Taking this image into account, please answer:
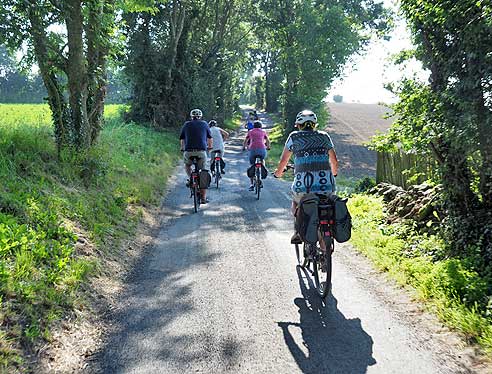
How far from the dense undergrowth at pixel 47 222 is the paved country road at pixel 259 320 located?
68 centimetres

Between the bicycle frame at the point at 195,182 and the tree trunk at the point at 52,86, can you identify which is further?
the bicycle frame at the point at 195,182

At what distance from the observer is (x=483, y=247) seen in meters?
5.35

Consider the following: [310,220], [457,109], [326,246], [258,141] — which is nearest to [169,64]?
[258,141]

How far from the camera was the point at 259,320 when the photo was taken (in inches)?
176

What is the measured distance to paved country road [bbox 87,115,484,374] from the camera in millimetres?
3691

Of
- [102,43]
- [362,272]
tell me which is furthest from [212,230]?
[102,43]

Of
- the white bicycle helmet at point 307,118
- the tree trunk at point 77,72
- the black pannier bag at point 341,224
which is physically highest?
the tree trunk at point 77,72

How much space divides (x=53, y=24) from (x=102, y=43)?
3.54 ft

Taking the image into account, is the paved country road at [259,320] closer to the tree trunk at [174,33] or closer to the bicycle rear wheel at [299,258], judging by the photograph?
the bicycle rear wheel at [299,258]

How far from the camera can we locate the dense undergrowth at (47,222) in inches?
158

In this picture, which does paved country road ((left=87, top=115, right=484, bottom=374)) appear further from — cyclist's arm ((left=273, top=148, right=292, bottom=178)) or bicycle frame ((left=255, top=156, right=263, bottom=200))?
bicycle frame ((left=255, top=156, right=263, bottom=200))

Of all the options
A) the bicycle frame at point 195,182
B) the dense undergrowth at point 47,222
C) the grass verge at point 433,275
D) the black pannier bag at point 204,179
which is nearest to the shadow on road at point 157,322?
the dense undergrowth at point 47,222

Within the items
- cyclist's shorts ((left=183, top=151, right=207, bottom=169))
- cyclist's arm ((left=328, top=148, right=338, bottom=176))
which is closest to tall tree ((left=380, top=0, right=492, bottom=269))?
cyclist's arm ((left=328, top=148, right=338, bottom=176))

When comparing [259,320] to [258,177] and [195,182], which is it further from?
[258,177]
